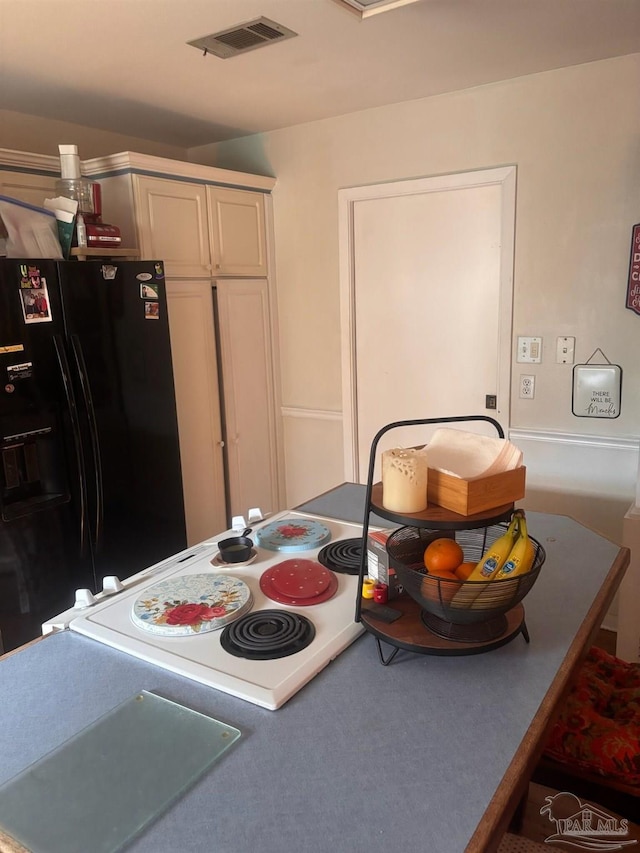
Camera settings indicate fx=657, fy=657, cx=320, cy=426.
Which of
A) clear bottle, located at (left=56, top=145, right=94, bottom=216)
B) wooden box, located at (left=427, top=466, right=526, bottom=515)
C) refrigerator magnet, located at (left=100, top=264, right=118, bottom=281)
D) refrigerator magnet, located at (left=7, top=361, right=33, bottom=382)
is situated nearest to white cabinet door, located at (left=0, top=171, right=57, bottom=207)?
clear bottle, located at (left=56, top=145, right=94, bottom=216)

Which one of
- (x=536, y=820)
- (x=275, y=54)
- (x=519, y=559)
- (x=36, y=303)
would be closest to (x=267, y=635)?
(x=519, y=559)

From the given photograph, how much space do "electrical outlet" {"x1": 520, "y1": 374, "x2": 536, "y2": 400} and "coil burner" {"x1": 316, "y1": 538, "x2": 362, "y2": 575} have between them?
161 centimetres

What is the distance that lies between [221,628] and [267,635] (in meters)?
0.11

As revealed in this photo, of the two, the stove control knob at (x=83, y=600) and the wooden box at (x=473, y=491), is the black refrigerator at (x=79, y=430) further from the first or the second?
the wooden box at (x=473, y=491)

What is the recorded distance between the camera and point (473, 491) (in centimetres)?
117

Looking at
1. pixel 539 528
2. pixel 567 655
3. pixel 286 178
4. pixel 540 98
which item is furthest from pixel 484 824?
pixel 286 178

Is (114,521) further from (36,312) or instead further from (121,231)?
(121,231)

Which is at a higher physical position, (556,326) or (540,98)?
(540,98)

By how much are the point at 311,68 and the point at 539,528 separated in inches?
76.8

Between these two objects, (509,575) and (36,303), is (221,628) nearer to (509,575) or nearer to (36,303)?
(509,575)

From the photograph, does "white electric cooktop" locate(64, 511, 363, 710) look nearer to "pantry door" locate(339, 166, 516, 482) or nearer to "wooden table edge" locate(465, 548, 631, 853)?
"wooden table edge" locate(465, 548, 631, 853)

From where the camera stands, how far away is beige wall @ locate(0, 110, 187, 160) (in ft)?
9.98

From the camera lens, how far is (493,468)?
1220 millimetres

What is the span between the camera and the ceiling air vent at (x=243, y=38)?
215 cm
